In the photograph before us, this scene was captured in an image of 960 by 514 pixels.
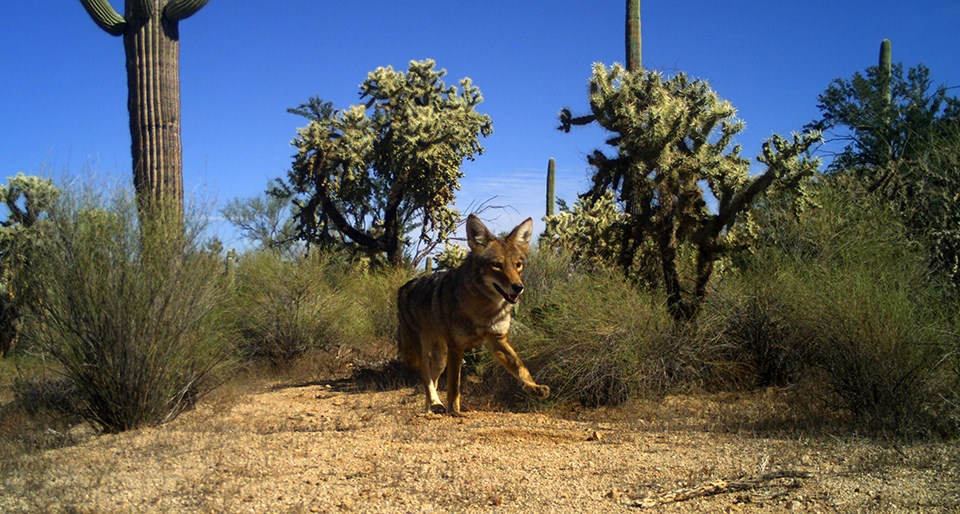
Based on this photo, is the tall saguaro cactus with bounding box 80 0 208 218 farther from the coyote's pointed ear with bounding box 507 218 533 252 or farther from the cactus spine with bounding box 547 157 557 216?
the cactus spine with bounding box 547 157 557 216

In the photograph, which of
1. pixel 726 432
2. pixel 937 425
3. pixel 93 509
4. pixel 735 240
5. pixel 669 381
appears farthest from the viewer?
pixel 735 240

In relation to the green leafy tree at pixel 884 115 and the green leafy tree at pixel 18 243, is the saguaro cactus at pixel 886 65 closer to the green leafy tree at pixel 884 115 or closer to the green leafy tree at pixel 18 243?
the green leafy tree at pixel 884 115

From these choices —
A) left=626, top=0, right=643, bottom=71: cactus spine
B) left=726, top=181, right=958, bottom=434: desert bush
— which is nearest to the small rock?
left=726, top=181, right=958, bottom=434: desert bush

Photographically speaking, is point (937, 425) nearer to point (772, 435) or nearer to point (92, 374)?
point (772, 435)

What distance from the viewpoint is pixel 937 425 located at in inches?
253

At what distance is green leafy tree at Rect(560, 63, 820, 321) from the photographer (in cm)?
985

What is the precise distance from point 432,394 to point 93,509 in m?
4.80

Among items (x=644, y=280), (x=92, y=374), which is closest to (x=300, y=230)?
(x=644, y=280)

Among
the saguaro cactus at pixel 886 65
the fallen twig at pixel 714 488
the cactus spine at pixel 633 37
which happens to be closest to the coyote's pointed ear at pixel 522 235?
the fallen twig at pixel 714 488

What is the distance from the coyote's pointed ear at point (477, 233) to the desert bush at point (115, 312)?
286 cm

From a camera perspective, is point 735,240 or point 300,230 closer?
point 735,240

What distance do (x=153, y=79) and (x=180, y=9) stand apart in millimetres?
1181

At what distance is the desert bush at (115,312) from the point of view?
24.8 feet

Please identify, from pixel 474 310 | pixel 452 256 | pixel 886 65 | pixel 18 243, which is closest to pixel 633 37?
pixel 452 256
